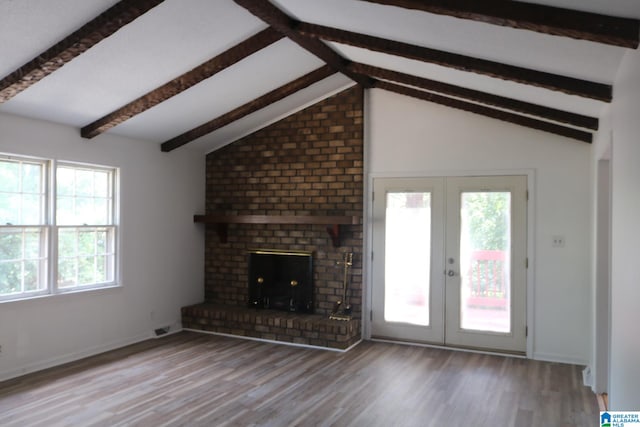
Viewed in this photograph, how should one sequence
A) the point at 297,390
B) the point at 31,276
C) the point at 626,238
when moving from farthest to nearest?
the point at 31,276 → the point at 297,390 → the point at 626,238

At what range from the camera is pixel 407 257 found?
583 cm

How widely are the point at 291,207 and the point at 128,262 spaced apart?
6.90 ft

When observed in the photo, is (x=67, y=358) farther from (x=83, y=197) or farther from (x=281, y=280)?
(x=281, y=280)

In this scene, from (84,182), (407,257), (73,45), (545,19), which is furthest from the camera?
(407,257)

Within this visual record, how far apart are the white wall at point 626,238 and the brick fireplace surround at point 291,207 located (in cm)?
315

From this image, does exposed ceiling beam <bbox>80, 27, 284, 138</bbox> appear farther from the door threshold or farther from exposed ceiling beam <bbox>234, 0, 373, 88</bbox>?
the door threshold

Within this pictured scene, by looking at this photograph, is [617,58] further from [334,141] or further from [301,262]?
[301,262]

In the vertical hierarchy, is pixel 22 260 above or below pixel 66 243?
below

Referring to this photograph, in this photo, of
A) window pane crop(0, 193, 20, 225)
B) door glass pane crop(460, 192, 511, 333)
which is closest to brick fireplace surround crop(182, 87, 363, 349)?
door glass pane crop(460, 192, 511, 333)

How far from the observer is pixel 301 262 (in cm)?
629

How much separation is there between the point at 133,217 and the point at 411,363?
358cm

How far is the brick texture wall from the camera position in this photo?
605 cm

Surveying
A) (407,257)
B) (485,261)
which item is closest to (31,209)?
(407,257)

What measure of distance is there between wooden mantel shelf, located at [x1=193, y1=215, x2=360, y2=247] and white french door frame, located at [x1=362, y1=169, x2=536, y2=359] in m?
0.34
